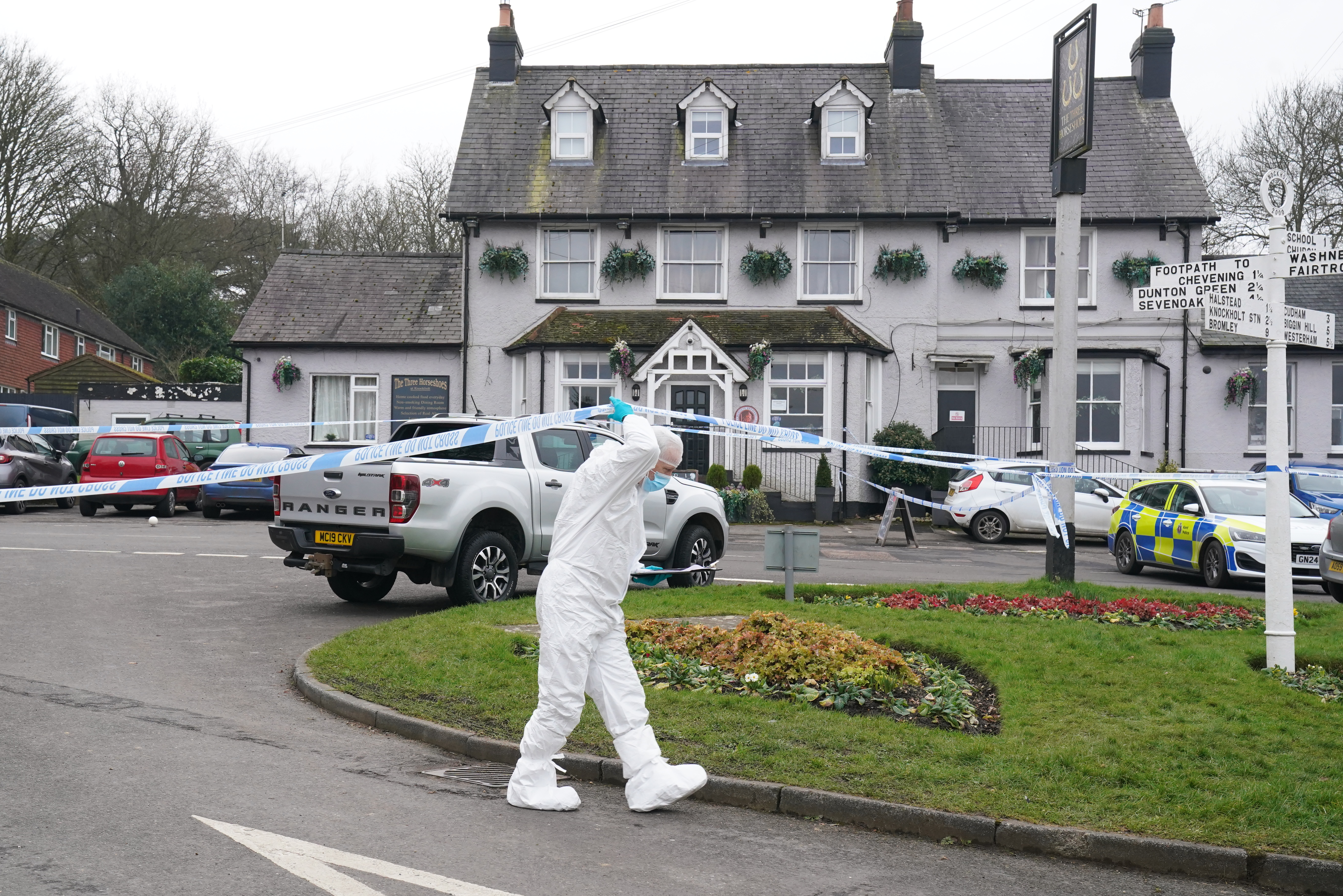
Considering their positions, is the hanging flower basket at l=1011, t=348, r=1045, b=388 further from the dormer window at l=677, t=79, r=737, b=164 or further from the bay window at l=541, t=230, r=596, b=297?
the bay window at l=541, t=230, r=596, b=297

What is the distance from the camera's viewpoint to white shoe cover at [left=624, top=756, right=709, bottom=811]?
549cm

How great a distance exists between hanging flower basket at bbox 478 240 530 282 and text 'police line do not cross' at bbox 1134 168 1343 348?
2089 centimetres

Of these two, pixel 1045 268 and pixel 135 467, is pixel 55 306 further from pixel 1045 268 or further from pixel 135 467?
pixel 1045 268

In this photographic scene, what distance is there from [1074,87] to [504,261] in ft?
57.7

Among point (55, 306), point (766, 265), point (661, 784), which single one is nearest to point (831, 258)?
point (766, 265)

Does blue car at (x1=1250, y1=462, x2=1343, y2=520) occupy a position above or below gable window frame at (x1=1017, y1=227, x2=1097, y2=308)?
below

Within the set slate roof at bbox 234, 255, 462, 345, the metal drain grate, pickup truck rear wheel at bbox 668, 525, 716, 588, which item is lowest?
the metal drain grate

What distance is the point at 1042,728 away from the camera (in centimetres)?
674

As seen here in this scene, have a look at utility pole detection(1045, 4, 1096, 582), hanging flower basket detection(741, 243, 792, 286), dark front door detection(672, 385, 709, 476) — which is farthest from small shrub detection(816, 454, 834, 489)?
utility pole detection(1045, 4, 1096, 582)

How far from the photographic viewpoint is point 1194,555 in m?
16.0

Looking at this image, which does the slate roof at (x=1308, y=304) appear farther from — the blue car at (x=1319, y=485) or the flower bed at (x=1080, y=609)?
the flower bed at (x=1080, y=609)

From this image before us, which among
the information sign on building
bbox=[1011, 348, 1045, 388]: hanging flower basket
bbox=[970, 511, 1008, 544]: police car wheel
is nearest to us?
bbox=[970, 511, 1008, 544]: police car wheel

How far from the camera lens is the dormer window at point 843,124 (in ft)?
92.6

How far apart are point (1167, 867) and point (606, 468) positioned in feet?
10.1
